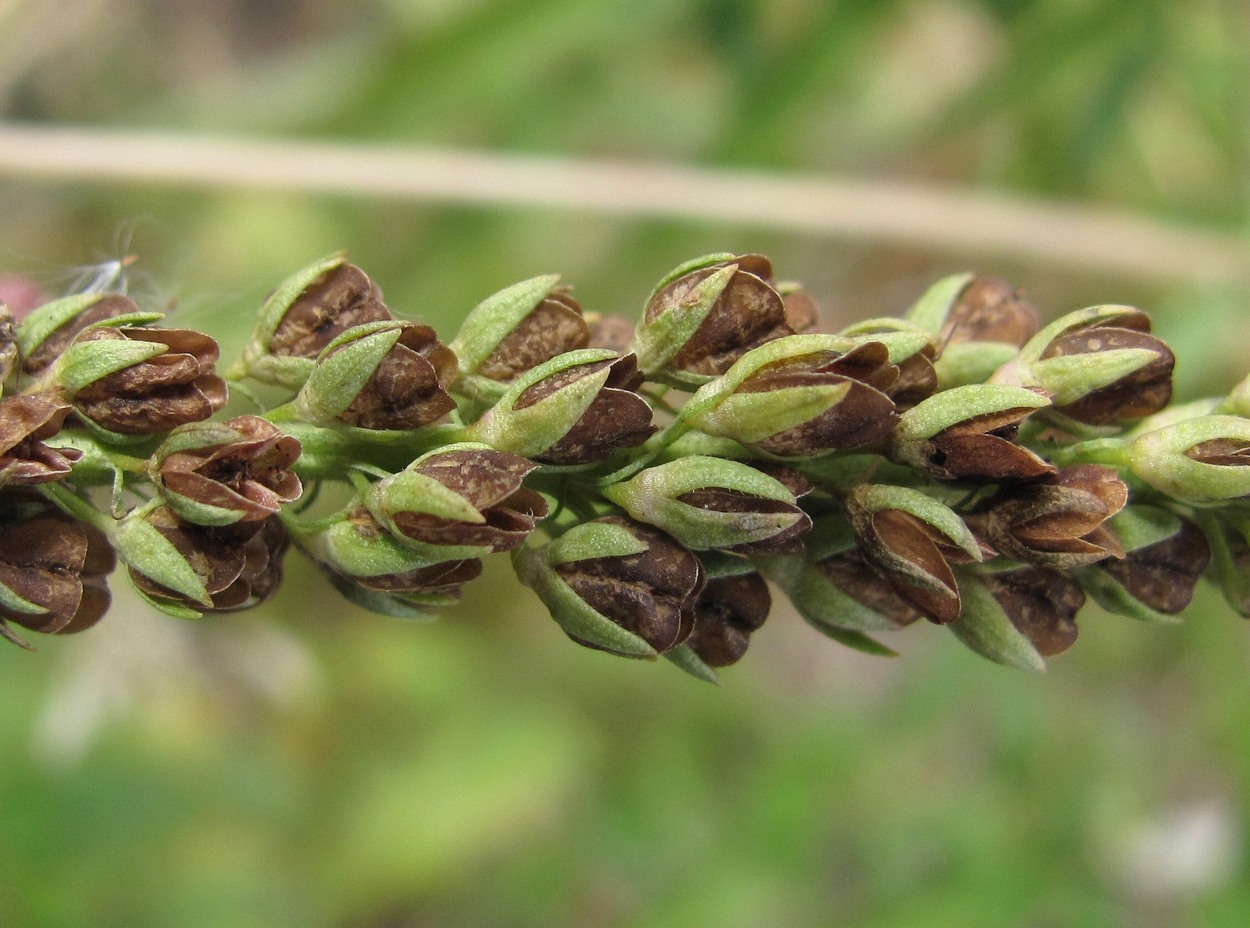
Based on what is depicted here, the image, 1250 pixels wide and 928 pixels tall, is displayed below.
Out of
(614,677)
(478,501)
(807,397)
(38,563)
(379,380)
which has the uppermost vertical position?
(807,397)

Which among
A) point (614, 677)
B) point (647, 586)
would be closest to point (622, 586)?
point (647, 586)

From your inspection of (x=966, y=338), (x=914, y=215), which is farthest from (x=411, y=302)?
(x=966, y=338)

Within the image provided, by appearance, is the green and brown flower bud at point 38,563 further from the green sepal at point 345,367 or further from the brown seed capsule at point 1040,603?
the brown seed capsule at point 1040,603

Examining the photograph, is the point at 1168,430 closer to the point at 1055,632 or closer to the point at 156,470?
the point at 1055,632

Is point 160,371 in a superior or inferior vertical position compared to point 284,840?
superior

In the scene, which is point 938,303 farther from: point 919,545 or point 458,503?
point 458,503

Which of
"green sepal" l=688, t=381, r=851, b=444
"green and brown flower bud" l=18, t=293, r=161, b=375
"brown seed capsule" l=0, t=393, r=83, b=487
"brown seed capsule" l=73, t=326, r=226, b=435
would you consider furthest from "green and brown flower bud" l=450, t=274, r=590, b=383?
"brown seed capsule" l=0, t=393, r=83, b=487
